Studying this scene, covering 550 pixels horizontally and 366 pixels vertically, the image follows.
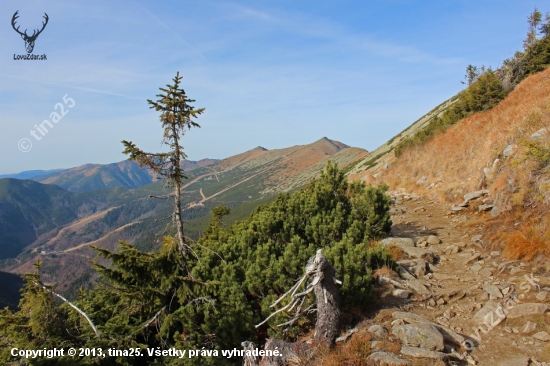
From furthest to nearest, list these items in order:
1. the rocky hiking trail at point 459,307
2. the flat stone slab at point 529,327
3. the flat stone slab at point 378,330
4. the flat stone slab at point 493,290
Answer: the flat stone slab at point 493,290, the flat stone slab at point 378,330, the flat stone slab at point 529,327, the rocky hiking trail at point 459,307

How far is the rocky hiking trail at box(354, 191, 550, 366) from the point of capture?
233 inches

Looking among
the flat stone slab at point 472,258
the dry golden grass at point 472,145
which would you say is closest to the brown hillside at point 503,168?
the dry golden grass at point 472,145

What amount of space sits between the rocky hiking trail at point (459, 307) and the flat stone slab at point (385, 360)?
2cm

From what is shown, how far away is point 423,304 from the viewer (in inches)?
323

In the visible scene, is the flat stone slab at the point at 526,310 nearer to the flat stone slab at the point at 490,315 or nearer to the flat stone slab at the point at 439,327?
the flat stone slab at the point at 490,315

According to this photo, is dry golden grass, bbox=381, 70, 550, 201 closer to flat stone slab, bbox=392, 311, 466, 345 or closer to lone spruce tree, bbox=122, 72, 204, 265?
flat stone slab, bbox=392, 311, 466, 345

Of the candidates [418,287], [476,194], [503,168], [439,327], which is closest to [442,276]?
[418,287]

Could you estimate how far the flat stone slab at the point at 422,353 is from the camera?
5676 millimetres

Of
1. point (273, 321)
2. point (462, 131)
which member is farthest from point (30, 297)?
point (462, 131)

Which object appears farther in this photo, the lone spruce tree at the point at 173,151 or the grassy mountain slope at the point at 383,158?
the grassy mountain slope at the point at 383,158

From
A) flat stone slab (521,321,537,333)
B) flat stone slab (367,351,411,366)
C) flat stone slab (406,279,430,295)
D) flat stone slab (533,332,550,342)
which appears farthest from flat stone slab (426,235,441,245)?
flat stone slab (367,351,411,366)

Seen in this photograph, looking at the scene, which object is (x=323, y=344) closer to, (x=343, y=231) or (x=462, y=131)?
(x=343, y=231)

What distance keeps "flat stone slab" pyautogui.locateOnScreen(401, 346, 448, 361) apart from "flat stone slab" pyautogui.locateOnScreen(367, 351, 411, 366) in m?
0.27

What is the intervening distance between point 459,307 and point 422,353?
2747mm
